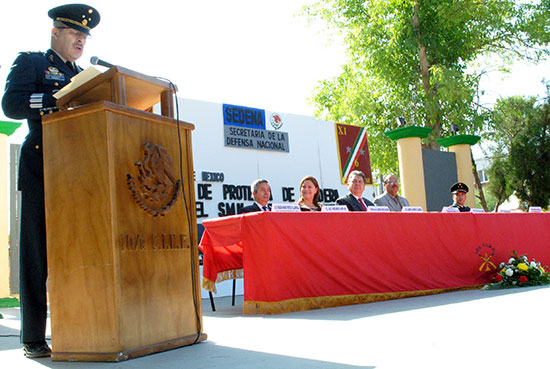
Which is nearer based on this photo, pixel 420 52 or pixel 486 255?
pixel 486 255

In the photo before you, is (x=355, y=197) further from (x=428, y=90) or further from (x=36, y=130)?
(x=428, y=90)

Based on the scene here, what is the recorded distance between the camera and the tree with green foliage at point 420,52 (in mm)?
17172

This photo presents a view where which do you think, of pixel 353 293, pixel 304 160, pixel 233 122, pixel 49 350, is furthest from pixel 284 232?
pixel 304 160

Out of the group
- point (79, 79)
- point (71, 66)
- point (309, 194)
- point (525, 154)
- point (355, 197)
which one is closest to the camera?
point (79, 79)

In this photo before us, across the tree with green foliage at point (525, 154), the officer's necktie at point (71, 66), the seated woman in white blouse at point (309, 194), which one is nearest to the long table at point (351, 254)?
the seated woman in white blouse at point (309, 194)

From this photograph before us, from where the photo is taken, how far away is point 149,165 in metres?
2.45

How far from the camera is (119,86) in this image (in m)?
2.42

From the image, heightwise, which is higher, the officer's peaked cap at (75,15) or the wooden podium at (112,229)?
the officer's peaked cap at (75,15)

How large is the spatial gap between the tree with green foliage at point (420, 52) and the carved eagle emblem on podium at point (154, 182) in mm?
15032

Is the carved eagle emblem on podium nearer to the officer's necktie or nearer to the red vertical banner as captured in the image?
the officer's necktie

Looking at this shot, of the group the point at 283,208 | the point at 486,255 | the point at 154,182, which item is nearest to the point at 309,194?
the point at 283,208

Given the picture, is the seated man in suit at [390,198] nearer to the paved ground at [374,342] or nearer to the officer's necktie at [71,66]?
the paved ground at [374,342]

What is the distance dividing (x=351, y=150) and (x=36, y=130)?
29.4ft

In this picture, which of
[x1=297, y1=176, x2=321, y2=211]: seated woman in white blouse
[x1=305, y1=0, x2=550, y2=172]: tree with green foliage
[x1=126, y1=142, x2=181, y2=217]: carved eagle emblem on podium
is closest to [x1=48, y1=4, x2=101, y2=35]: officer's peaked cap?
[x1=126, y1=142, x2=181, y2=217]: carved eagle emblem on podium
